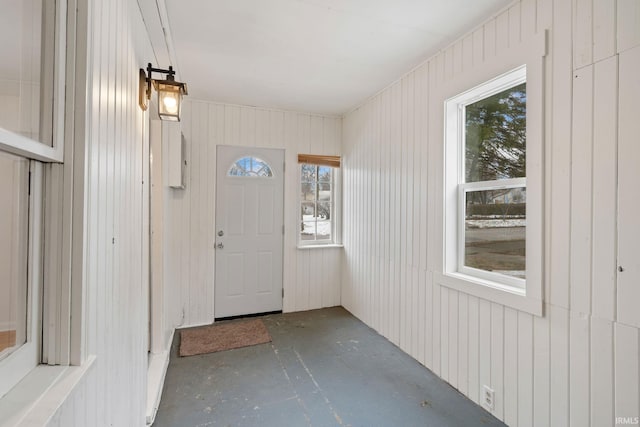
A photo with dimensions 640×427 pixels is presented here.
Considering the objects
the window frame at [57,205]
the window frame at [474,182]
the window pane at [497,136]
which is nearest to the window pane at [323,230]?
the window frame at [474,182]

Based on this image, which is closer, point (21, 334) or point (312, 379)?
point (21, 334)

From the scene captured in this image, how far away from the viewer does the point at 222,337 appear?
313 cm

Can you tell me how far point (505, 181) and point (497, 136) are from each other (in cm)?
34

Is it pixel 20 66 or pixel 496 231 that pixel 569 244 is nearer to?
pixel 496 231

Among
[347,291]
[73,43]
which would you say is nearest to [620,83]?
[73,43]

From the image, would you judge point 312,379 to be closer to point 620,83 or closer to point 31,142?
point 31,142

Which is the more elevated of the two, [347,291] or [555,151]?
[555,151]

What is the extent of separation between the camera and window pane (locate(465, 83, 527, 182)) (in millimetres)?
1924

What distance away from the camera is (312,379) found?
240cm

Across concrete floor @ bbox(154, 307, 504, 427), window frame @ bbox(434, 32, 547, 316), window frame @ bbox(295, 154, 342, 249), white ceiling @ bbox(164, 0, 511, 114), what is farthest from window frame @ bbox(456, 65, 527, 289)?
window frame @ bbox(295, 154, 342, 249)

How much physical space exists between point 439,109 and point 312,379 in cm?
241

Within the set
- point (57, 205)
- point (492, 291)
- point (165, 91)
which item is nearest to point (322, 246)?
point (492, 291)

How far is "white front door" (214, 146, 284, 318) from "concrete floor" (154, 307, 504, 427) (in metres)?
0.78

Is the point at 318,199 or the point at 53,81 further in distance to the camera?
the point at 318,199
